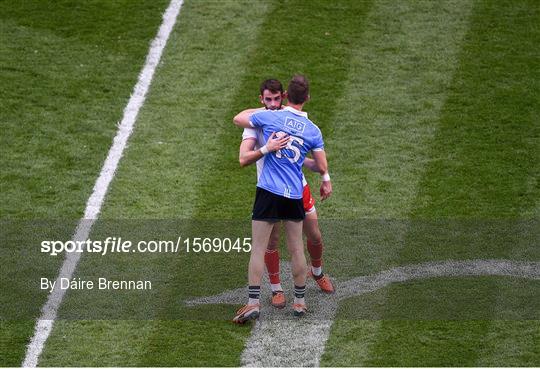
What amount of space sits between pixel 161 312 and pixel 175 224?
1.62 meters

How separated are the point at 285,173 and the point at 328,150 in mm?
3177

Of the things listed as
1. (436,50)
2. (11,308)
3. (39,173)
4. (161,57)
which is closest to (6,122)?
(39,173)

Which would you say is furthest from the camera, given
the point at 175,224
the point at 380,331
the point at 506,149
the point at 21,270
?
the point at 506,149

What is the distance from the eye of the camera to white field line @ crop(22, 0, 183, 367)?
1034cm

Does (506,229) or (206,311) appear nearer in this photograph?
(206,311)

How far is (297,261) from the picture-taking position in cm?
1038

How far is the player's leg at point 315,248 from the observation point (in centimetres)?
1059

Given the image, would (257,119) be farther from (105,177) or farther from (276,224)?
(105,177)

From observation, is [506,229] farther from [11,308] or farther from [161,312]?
[11,308]

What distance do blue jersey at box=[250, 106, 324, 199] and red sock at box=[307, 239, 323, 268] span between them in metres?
0.71

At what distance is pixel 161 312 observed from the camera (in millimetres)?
10656

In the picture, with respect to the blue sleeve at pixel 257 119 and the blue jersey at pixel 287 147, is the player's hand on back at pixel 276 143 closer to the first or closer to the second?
the blue jersey at pixel 287 147

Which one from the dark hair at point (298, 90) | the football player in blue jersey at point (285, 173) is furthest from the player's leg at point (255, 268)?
the dark hair at point (298, 90)

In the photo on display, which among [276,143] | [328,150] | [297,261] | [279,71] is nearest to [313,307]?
[297,261]
